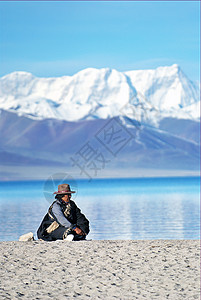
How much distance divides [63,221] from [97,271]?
6.01 feet

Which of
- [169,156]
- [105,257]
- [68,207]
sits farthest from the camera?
[169,156]

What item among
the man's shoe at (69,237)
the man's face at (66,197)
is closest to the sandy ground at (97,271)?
the man's shoe at (69,237)

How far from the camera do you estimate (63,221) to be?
9.40m

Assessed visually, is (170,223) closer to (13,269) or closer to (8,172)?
(13,269)

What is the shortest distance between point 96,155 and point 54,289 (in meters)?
164

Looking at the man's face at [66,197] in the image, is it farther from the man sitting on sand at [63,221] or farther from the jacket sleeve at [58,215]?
the jacket sleeve at [58,215]

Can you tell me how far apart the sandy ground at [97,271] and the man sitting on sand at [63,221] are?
11.4 inches

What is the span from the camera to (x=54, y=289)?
6941mm

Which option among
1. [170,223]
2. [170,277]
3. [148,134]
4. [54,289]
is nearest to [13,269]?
[54,289]

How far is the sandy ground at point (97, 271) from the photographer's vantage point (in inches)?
269

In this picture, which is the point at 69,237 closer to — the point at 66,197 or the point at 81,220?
the point at 81,220

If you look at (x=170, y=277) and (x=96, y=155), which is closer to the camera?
(x=170, y=277)

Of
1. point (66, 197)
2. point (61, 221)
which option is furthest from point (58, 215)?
point (66, 197)

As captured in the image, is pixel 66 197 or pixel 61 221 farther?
pixel 66 197
